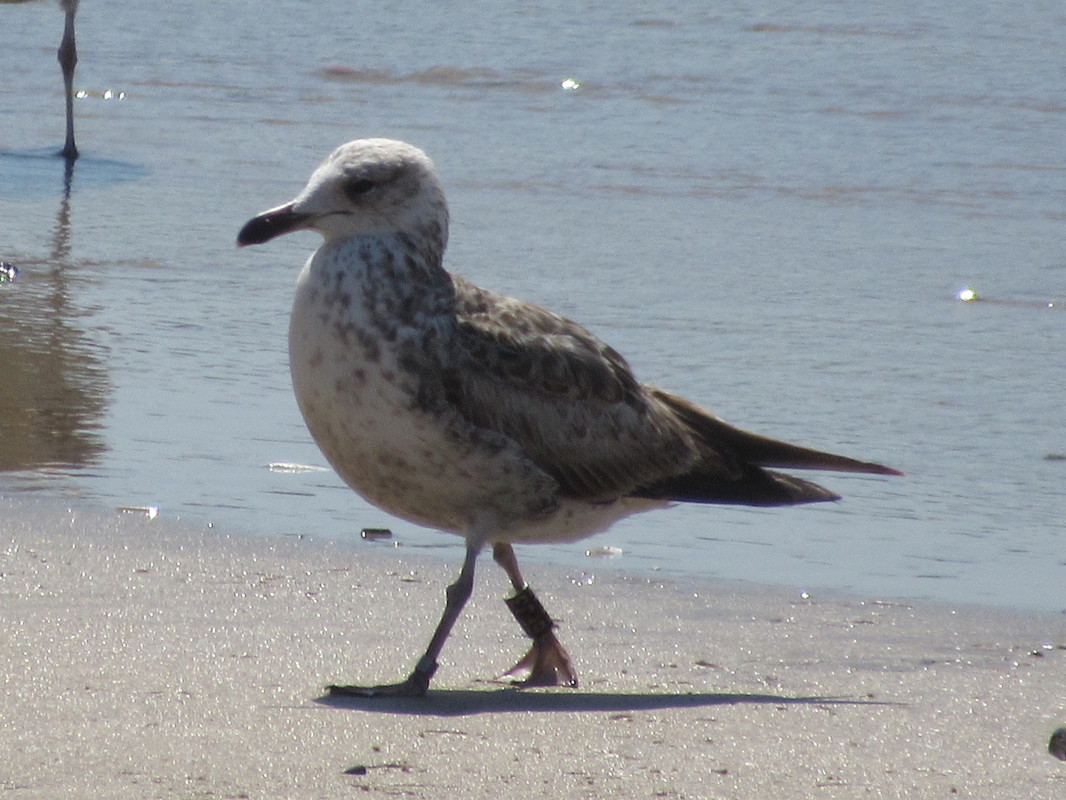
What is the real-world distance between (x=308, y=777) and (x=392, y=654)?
998 mm

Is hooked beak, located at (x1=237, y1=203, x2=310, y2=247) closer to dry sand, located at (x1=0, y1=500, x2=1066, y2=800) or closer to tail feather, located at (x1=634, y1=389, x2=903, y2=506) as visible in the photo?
dry sand, located at (x1=0, y1=500, x2=1066, y2=800)


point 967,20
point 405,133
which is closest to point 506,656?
point 405,133

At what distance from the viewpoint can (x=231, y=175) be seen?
10672 millimetres

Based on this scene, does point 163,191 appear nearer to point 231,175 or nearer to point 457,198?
point 231,175

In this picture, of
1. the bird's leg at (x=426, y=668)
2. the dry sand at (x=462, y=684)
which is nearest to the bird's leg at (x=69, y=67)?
the dry sand at (x=462, y=684)

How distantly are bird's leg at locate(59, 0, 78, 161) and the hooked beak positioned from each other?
755 cm

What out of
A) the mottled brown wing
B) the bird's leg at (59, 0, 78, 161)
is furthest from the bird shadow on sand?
the bird's leg at (59, 0, 78, 161)

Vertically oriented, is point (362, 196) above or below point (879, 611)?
above

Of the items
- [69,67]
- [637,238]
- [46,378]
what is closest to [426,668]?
[46,378]

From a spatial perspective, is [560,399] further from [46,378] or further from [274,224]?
[46,378]

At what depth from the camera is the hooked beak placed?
4.11 metres

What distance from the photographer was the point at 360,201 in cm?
416

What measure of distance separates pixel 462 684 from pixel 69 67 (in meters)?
9.18

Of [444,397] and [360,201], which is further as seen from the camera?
[360,201]
